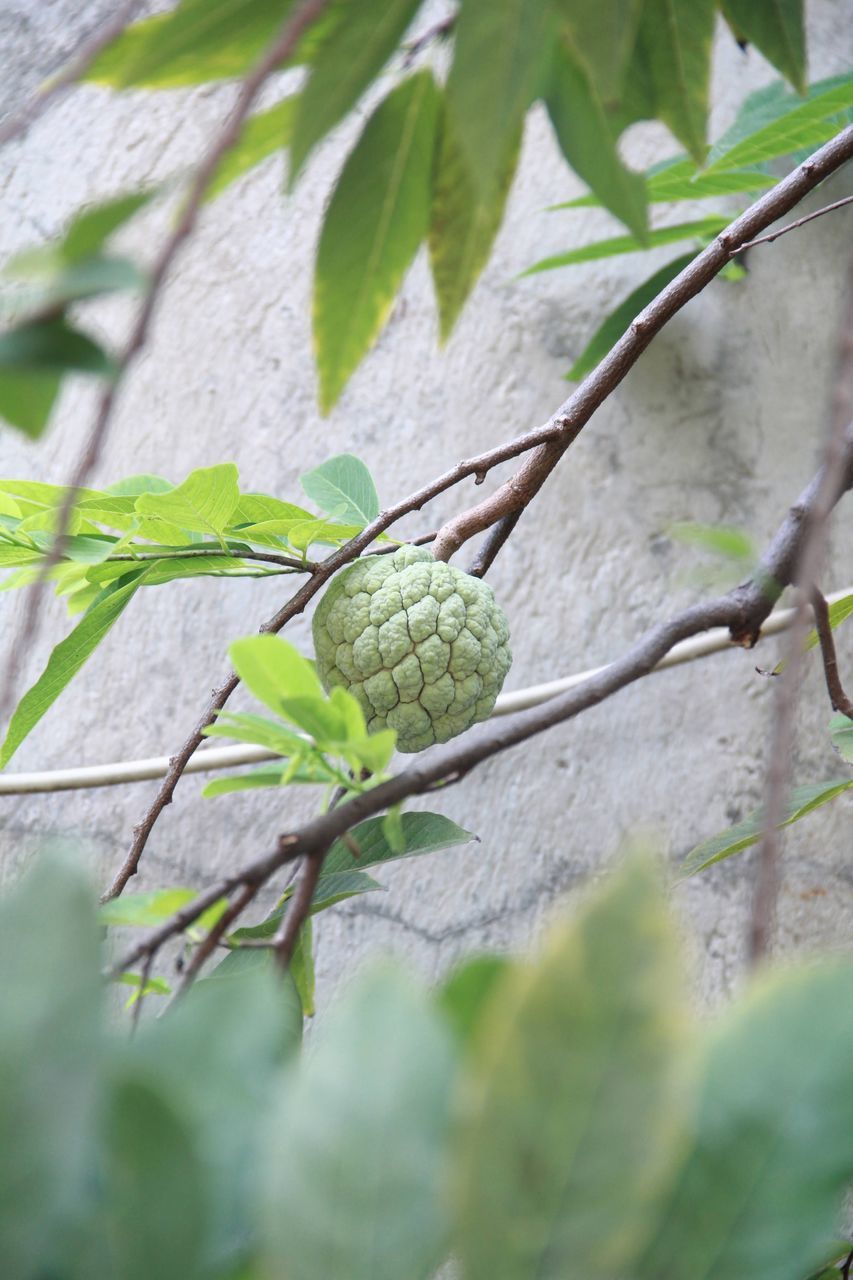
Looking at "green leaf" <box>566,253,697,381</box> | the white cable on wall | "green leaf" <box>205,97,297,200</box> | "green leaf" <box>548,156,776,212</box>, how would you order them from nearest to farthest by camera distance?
"green leaf" <box>205,97,297,200</box> < "green leaf" <box>548,156,776,212</box> < the white cable on wall < "green leaf" <box>566,253,697,381</box>

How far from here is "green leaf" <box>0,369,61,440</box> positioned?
0.30 metres

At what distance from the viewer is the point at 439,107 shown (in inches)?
16.5

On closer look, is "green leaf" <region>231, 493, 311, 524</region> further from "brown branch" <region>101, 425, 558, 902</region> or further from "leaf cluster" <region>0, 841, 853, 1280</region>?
"leaf cluster" <region>0, 841, 853, 1280</region>

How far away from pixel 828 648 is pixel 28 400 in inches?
17.7

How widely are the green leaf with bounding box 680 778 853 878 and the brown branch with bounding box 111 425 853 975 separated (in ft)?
0.64

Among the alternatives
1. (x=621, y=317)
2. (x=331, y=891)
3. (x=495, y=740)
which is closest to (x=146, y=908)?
(x=495, y=740)

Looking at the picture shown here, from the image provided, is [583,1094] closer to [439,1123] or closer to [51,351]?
[439,1123]

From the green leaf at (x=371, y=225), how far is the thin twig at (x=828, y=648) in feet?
0.96

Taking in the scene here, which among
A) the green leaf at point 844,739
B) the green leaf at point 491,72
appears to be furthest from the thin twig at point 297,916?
the green leaf at point 844,739

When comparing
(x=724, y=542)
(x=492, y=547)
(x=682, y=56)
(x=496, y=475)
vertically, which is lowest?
(x=496, y=475)

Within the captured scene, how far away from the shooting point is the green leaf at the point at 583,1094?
6.9 inches

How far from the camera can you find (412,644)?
71cm

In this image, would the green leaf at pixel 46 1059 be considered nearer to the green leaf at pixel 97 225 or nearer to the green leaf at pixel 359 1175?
the green leaf at pixel 359 1175

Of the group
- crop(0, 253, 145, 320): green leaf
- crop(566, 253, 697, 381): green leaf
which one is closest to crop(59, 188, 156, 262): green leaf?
crop(0, 253, 145, 320): green leaf
